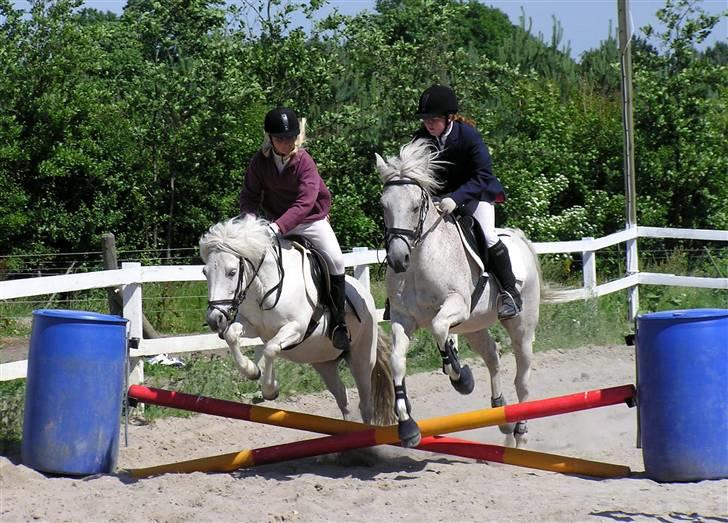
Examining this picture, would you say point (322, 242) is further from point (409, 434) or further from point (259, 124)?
point (259, 124)

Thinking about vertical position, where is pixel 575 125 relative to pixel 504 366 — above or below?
above

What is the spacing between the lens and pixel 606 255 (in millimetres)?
19062

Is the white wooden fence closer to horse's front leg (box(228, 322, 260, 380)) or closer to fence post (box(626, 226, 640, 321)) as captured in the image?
fence post (box(626, 226, 640, 321))

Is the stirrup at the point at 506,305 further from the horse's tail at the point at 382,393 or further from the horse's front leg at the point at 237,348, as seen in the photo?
the horse's front leg at the point at 237,348

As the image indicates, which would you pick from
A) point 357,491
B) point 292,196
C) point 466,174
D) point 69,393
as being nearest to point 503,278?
point 466,174

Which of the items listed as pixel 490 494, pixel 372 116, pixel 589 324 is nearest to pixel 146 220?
pixel 372 116

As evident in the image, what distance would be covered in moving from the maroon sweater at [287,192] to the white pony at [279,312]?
0.24 m

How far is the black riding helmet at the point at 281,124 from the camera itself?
6957 millimetres

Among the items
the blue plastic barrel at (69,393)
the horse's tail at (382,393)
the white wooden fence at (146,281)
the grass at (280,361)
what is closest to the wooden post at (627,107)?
the grass at (280,361)

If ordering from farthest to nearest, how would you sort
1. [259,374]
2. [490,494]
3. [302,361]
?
[302,361] → [259,374] → [490,494]

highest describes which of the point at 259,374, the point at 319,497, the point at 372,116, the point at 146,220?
the point at 372,116

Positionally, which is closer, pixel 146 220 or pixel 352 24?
pixel 146 220

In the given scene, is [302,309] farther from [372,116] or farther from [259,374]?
[372,116]

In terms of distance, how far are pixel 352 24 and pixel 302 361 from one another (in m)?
12.0
